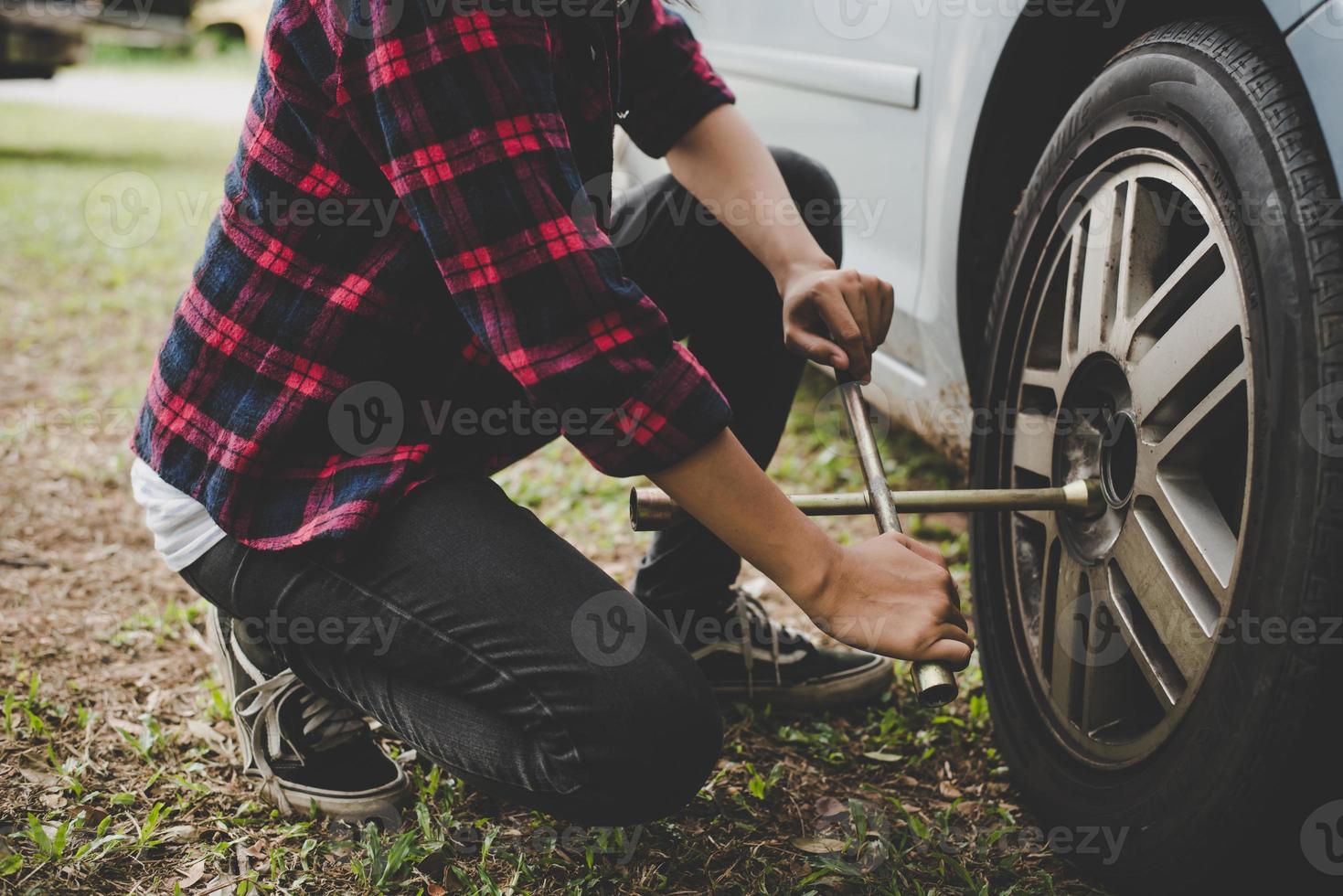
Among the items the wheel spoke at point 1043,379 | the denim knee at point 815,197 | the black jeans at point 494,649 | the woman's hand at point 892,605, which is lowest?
the black jeans at point 494,649

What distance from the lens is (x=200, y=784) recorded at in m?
1.55

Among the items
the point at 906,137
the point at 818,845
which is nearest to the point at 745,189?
the point at 906,137

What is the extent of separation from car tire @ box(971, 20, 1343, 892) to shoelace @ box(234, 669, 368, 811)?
0.86 m

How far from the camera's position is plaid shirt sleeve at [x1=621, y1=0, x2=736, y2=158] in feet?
5.26

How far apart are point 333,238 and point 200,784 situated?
2.60ft

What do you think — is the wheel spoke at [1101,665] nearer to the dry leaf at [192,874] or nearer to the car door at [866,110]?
the car door at [866,110]

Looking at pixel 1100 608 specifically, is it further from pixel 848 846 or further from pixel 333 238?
pixel 333 238

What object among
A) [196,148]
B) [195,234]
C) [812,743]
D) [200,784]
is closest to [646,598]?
[812,743]

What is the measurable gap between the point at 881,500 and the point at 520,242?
0.48m

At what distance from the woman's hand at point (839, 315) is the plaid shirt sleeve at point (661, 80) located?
313 millimetres

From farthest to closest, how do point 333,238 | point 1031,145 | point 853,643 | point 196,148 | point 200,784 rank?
point 196,148, point 1031,145, point 200,784, point 333,238, point 853,643

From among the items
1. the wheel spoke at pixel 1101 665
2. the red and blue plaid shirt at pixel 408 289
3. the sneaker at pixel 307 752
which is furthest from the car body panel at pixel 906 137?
the sneaker at pixel 307 752

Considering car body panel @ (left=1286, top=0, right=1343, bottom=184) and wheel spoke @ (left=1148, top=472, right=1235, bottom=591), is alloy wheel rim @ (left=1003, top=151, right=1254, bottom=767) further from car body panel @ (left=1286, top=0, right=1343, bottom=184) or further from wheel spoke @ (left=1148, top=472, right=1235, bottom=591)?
car body panel @ (left=1286, top=0, right=1343, bottom=184)

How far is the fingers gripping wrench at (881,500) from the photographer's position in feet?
3.40
